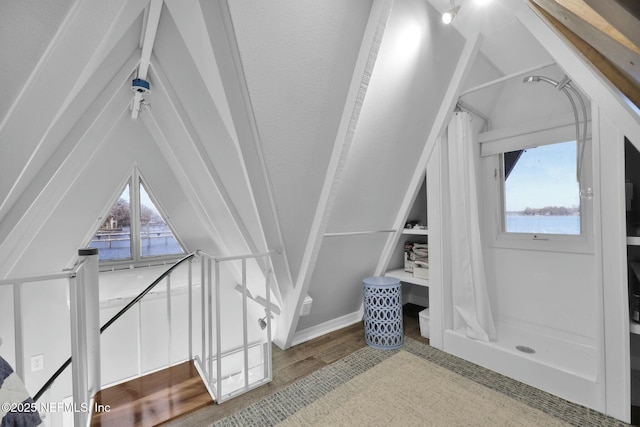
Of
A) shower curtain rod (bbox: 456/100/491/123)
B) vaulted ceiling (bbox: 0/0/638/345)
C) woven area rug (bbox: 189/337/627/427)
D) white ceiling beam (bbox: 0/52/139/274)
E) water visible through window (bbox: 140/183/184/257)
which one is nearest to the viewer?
vaulted ceiling (bbox: 0/0/638/345)

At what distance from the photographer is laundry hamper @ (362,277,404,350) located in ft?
6.65

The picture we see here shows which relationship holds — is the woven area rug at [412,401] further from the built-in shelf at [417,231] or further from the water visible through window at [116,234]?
the water visible through window at [116,234]

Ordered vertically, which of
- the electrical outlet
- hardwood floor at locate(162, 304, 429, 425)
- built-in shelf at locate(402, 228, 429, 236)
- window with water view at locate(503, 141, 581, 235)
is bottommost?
the electrical outlet

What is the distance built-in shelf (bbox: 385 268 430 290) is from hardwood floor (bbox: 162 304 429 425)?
1.57 feet

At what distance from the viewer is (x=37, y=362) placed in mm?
2482

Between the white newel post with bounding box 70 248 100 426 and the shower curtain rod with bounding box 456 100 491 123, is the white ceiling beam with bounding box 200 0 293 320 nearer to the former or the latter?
the white newel post with bounding box 70 248 100 426

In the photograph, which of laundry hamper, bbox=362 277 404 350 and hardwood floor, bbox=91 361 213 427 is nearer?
hardwood floor, bbox=91 361 213 427

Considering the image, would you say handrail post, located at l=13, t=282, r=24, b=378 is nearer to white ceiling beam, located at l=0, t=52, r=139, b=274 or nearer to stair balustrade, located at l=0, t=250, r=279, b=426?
stair balustrade, located at l=0, t=250, r=279, b=426

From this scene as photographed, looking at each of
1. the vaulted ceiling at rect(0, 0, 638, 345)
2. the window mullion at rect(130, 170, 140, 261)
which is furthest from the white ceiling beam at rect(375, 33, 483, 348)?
the window mullion at rect(130, 170, 140, 261)

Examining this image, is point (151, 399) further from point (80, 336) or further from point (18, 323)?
point (18, 323)

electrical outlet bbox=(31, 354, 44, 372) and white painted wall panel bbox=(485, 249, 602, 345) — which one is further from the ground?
white painted wall panel bbox=(485, 249, 602, 345)

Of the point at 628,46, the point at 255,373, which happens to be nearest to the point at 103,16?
the point at 628,46

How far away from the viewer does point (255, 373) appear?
8.40ft

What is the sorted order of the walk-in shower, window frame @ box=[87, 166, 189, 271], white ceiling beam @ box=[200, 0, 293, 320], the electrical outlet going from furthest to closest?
window frame @ box=[87, 166, 189, 271] → the electrical outlet → the walk-in shower → white ceiling beam @ box=[200, 0, 293, 320]
